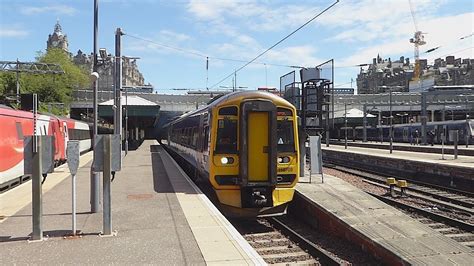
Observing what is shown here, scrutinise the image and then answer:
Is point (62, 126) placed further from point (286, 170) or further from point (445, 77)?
point (445, 77)

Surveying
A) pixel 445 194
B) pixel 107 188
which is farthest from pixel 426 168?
pixel 107 188

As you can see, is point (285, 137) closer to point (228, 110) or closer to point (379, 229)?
point (228, 110)

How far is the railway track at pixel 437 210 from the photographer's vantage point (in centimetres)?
1058

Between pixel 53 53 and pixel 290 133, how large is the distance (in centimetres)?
6059

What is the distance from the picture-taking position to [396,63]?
156375 millimetres

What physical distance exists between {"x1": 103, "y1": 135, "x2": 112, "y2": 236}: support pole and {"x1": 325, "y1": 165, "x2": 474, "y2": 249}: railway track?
704 centimetres

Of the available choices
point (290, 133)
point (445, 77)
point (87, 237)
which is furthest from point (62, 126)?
point (445, 77)

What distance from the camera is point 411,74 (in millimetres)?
126500

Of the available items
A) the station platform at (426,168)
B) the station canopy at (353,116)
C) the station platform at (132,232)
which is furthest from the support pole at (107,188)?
the station canopy at (353,116)

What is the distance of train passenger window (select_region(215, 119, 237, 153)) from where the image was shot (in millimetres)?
11219

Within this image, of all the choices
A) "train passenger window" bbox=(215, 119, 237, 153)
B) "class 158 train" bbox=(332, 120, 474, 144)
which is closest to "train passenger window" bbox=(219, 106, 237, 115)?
"train passenger window" bbox=(215, 119, 237, 153)

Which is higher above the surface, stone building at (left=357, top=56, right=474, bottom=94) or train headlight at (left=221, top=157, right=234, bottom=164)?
stone building at (left=357, top=56, right=474, bottom=94)

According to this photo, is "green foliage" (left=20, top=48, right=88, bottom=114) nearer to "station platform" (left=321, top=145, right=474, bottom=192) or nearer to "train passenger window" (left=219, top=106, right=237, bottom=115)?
"station platform" (left=321, top=145, right=474, bottom=192)

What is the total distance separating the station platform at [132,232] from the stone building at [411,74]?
86845 millimetres
